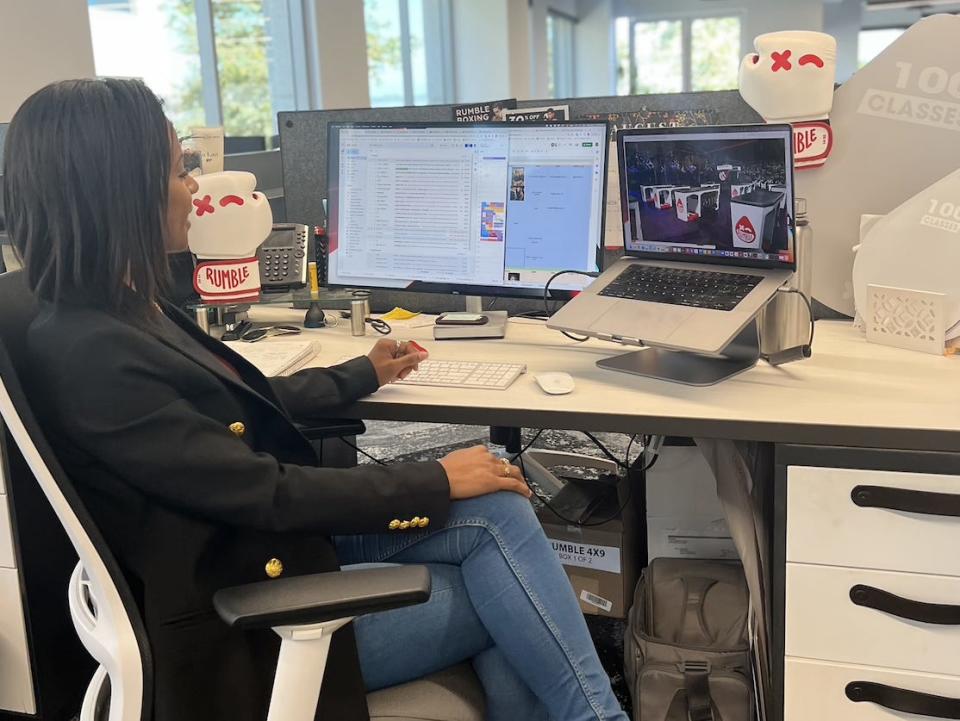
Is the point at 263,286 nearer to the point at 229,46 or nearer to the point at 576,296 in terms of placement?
the point at 576,296

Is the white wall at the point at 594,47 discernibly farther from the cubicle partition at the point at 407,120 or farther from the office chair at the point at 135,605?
the office chair at the point at 135,605

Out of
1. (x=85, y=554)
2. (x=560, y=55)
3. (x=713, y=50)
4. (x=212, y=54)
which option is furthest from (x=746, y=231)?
(x=713, y=50)

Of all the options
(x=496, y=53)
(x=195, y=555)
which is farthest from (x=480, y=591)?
(x=496, y=53)

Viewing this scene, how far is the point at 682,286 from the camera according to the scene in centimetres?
132

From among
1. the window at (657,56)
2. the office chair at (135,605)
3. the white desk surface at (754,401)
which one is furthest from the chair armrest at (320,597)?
the window at (657,56)

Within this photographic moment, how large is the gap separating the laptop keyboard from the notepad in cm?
47

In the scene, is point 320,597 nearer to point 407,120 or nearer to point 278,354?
point 278,354

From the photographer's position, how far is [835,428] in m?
1.03

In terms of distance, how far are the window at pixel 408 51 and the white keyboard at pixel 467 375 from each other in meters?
3.74

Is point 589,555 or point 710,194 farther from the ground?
point 710,194

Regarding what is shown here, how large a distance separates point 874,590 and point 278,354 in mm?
889

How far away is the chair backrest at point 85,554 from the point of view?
0.72 meters

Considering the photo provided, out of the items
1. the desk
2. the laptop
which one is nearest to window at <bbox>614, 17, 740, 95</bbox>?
the laptop

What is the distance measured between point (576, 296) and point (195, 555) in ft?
2.43
